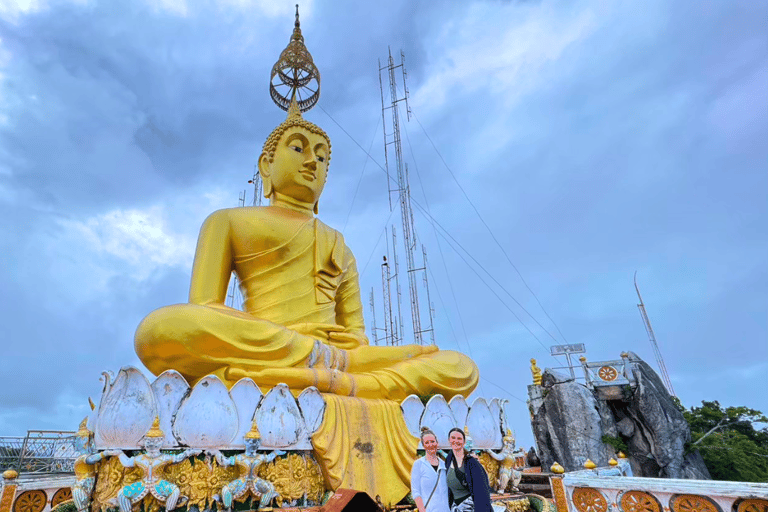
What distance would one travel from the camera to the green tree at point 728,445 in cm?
1324

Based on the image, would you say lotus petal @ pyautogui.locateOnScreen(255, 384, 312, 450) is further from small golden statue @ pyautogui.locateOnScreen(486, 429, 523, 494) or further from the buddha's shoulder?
the buddha's shoulder

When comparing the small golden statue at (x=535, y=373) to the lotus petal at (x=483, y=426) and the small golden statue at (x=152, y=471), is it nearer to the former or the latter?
the lotus petal at (x=483, y=426)

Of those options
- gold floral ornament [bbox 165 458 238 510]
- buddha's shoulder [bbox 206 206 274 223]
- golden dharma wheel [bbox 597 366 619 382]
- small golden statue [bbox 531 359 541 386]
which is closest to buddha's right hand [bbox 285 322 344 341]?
buddha's shoulder [bbox 206 206 274 223]

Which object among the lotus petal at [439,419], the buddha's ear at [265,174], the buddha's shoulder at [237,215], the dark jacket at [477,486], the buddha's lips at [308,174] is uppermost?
the buddha's ear at [265,174]

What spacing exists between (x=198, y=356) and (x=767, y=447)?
61.2 feet

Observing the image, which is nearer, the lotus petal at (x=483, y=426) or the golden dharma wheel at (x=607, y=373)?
the lotus petal at (x=483, y=426)

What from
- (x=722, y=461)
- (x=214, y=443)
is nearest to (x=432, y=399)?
Result: (x=214, y=443)

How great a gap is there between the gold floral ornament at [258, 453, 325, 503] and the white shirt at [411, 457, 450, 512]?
2.12 meters

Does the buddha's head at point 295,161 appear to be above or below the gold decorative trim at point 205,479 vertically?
above

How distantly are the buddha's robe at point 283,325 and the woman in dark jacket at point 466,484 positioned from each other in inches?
107

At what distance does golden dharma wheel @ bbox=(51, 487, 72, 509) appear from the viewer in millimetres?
4777

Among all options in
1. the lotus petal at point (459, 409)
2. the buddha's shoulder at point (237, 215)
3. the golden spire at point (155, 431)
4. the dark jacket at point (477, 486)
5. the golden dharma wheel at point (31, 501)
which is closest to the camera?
the dark jacket at point (477, 486)

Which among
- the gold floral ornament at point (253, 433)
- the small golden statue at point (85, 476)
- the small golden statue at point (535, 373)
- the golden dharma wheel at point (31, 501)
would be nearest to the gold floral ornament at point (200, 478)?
the gold floral ornament at point (253, 433)

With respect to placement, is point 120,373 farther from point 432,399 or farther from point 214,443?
point 432,399
